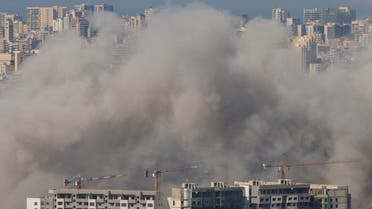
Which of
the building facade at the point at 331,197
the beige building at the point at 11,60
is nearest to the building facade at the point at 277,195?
the building facade at the point at 331,197

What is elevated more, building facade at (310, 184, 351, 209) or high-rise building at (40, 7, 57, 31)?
building facade at (310, 184, 351, 209)

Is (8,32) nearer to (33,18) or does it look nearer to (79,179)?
(33,18)

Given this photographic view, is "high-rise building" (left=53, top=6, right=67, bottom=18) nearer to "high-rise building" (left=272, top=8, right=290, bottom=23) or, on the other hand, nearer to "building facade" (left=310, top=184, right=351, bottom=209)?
"high-rise building" (left=272, top=8, right=290, bottom=23)

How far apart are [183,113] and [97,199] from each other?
7849 mm

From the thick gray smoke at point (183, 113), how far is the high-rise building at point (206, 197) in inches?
201

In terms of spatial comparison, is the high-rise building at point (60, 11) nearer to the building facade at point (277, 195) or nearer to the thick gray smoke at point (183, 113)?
the thick gray smoke at point (183, 113)

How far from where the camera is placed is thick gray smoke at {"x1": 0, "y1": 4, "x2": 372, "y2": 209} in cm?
4022

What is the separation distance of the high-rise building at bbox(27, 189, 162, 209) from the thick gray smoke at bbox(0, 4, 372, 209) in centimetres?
360

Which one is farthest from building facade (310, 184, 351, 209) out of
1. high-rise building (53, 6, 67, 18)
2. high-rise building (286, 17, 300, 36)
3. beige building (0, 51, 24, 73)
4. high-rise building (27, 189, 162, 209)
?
high-rise building (53, 6, 67, 18)

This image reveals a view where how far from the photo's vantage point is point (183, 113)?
137ft

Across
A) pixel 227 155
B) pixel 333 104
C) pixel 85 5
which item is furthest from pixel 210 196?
pixel 85 5

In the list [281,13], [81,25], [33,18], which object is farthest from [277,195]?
[33,18]

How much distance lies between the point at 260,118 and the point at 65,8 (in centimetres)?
4032

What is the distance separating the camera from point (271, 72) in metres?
44.2
